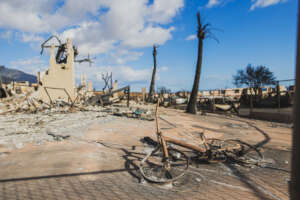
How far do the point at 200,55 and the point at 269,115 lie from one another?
634 cm

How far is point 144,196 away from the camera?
8.22ft

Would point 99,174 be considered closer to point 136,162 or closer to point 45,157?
point 136,162

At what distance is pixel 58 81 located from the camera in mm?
14703

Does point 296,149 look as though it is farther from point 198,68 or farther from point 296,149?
point 198,68

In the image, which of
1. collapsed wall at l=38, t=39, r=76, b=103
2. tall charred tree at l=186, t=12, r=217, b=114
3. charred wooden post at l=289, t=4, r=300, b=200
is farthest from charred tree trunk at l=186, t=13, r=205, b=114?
charred wooden post at l=289, t=4, r=300, b=200

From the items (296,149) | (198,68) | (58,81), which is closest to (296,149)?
(296,149)

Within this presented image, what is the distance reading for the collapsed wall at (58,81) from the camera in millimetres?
14203

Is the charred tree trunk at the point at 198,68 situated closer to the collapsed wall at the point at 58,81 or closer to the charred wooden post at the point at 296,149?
the collapsed wall at the point at 58,81

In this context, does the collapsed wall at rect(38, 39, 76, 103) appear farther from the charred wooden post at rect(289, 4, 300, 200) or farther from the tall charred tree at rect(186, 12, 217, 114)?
the charred wooden post at rect(289, 4, 300, 200)

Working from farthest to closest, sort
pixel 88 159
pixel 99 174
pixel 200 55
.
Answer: pixel 200 55 → pixel 88 159 → pixel 99 174

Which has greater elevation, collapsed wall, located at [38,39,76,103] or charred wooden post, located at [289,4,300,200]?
collapsed wall, located at [38,39,76,103]

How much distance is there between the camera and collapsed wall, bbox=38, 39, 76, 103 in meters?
14.2

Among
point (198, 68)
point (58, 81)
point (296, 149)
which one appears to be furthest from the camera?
point (58, 81)

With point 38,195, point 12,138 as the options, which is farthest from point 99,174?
point 12,138
